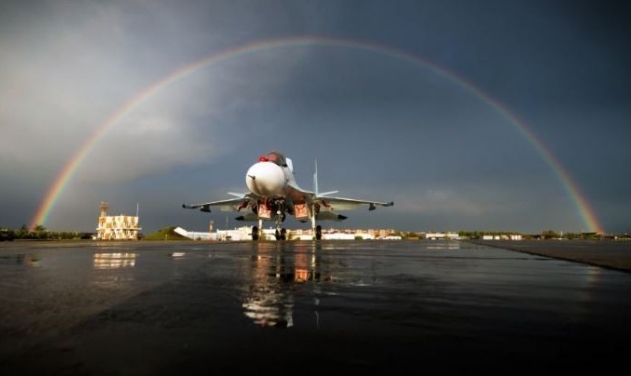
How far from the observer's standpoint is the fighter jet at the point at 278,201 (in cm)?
2667

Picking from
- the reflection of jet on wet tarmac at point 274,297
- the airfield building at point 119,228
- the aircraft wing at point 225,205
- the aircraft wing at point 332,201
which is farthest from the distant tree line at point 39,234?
the reflection of jet on wet tarmac at point 274,297

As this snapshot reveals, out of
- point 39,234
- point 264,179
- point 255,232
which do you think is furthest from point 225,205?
point 39,234

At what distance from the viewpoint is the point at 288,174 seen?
104ft

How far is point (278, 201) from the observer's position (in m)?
32.1

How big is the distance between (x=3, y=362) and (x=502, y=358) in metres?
3.00

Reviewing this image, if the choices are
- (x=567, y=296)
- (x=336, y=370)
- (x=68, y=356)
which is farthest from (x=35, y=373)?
(x=567, y=296)

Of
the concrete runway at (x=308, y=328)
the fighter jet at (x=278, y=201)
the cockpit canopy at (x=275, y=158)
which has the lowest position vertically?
the concrete runway at (x=308, y=328)

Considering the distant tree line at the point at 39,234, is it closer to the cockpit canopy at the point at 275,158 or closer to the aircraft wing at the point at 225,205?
the aircraft wing at the point at 225,205

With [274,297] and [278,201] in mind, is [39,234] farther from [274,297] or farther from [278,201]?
[274,297]

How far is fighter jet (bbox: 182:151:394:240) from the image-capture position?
87.5 ft

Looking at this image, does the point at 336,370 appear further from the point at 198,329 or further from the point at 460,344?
the point at 198,329

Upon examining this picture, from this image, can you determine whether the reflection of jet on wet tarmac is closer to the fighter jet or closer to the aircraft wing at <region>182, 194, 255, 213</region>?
the fighter jet

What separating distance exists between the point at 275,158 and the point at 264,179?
13.5 feet

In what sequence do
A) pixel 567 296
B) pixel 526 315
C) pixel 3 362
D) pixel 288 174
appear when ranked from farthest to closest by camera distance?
1. pixel 288 174
2. pixel 567 296
3. pixel 526 315
4. pixel 3 362
